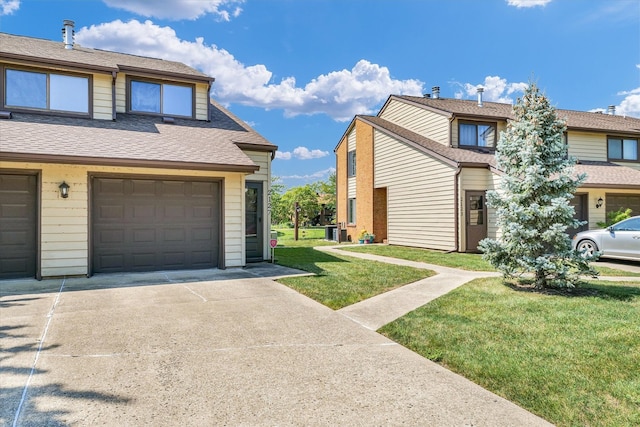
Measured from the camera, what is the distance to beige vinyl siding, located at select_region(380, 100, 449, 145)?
16.5 meters

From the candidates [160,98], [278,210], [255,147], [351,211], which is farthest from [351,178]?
[278,210]

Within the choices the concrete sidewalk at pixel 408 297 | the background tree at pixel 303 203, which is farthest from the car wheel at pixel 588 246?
the background tree at pixel 303 203

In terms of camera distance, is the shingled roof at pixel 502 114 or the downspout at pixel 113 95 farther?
the shingled roof at pixel 502 114

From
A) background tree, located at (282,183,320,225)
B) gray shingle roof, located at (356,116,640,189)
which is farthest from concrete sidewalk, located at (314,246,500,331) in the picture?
background tree, located at (282,183,320,225)

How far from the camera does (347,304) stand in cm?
625

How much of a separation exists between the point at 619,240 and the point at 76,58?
16.1 metres

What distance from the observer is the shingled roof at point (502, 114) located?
16445mm

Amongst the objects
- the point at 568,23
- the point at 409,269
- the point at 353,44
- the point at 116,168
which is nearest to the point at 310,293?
the point at 409,269

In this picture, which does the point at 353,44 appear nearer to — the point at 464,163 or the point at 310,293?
the point at 464,163

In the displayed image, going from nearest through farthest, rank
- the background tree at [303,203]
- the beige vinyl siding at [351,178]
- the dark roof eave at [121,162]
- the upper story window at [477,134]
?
the dark roof eave at [121,162] → the upper story window at [477,134] → the beige vinyl siding at [351,178] → the background tree at [303,203]

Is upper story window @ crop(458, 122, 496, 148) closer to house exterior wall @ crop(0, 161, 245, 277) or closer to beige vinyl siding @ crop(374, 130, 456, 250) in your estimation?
beige vinyl siding @ crop(374, 130, 456, 250)

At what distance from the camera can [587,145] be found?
18.1 m

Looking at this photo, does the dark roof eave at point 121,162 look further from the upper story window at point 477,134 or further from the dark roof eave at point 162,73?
the upper story window at point 477,134

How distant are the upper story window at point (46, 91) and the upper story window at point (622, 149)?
2271 centimetres
